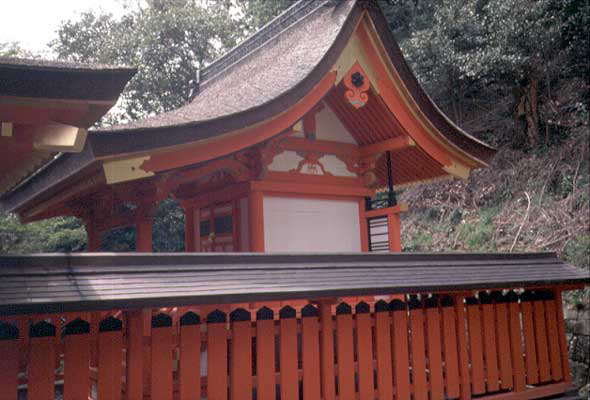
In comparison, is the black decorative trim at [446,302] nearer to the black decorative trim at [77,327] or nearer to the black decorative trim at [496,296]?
the black decorative trim at [496,296]

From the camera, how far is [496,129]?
634 inches

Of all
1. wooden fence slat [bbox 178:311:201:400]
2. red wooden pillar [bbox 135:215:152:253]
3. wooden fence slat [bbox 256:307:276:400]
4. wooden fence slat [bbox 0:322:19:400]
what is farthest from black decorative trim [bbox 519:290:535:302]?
wooden fence slat [bbox 0:322:19:400]

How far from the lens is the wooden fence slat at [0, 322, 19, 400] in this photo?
3768 mm

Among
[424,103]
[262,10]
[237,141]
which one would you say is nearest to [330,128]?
[424,103]

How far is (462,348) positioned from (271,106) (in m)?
3.33

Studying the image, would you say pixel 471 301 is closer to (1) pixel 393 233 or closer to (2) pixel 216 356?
(1) pixel 393 233

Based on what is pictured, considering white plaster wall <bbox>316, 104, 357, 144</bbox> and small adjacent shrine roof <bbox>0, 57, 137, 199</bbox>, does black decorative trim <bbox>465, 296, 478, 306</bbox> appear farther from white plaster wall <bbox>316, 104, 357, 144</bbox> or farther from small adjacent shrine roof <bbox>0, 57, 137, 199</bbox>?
small adjacent shrine roof <bbox>0, 57, 137, 199</bbox>

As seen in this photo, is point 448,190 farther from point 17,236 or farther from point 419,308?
point 17,236

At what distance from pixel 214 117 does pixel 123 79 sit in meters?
2.35

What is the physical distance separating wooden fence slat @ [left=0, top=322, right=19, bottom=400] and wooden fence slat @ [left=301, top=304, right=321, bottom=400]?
2.35 m

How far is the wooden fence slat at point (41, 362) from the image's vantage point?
3.87 m

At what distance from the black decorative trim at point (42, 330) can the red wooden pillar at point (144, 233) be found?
2.56 meters

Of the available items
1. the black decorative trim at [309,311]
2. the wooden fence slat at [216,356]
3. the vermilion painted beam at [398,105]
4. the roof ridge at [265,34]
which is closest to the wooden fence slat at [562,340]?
the vermilion painted beam at [398,105]

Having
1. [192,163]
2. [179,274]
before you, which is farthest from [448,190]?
[179,274]
